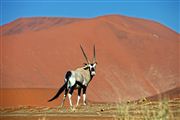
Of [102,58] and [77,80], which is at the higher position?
[102,58]

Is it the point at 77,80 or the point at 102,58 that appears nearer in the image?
the point at 77,80

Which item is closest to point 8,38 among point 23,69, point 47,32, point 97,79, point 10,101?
point 47,32

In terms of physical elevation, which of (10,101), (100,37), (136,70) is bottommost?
(10,101)

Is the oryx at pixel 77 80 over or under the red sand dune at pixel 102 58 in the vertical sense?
under

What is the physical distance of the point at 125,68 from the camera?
51.6m

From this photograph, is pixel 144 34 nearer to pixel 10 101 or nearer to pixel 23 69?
pixel 23 69

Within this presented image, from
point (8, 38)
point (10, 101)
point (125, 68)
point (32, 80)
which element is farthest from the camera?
point (8, 38)

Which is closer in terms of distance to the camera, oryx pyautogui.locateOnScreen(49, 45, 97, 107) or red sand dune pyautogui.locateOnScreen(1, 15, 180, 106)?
oryx pyautogui.locateOnScreen(49, 45, 97, 107)

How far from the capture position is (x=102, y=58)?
5250 centimetres

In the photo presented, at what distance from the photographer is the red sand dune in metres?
47.2

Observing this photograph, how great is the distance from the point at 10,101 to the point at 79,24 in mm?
24441

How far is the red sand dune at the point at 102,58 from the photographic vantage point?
47.2 metres

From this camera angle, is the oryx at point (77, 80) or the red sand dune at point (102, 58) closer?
the oryx at point (77, 80)

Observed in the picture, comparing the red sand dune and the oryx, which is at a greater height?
the red sand dune
